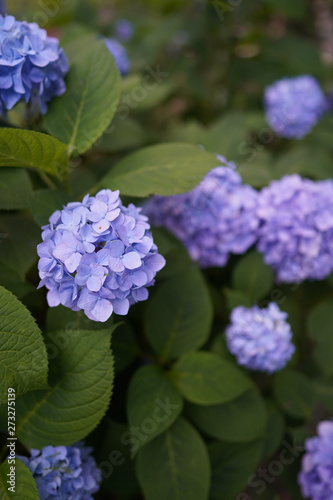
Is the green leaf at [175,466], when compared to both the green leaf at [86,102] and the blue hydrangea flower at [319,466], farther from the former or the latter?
the green leaf at [86,102]

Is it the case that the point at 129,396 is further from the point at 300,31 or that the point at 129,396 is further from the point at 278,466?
the point at 300,31

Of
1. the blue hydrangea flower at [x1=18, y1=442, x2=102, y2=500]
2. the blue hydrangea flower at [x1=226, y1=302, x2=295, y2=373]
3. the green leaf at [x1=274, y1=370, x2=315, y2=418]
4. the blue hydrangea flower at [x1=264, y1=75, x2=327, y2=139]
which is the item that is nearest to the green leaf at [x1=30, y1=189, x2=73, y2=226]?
the blue hydrangea flower at [x1=18, y1=442, x2=102, y2=500]

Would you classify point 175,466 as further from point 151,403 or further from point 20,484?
point 20,484

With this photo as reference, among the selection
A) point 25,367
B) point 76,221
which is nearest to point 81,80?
point 76,221

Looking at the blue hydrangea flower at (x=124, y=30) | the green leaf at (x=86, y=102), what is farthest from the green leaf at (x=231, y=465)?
the blue hydrangea flower at (x=124, y=30)

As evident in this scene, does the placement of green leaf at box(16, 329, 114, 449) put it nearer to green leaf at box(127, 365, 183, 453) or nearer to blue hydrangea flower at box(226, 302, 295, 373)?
green leaf at box(127, 365, 183, 453)
